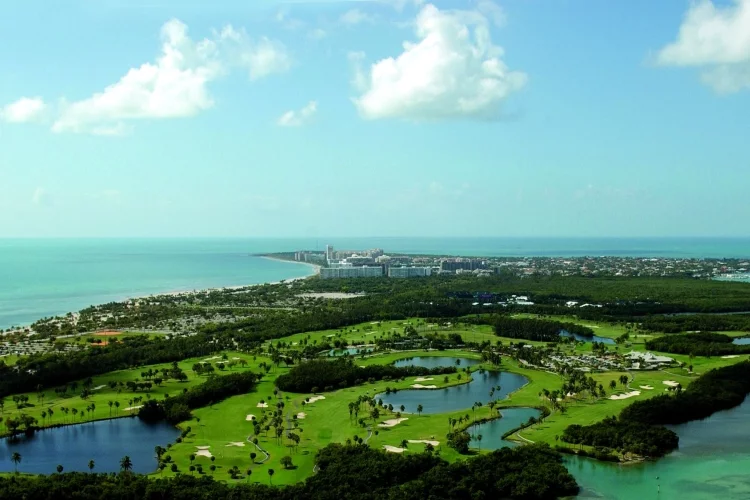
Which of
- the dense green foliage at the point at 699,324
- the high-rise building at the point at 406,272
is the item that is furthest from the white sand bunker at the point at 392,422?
the high-rise building at the point at 406,272

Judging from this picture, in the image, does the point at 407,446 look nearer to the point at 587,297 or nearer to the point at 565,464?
the point at 565,464

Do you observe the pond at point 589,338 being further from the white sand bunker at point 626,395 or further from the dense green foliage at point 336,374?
the white sand bunker at point 626,395

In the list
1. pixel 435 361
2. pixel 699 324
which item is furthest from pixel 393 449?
pixel 699 324

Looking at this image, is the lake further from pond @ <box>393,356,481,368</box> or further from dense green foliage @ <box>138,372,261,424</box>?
dense green foliage @ <box>138,372,261,424</box>

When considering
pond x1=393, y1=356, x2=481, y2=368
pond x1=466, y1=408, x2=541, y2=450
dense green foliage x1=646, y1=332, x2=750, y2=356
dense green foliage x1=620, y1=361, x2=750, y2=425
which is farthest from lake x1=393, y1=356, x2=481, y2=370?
dense green foliage x1=620, y1=361, x2=750, y2=425

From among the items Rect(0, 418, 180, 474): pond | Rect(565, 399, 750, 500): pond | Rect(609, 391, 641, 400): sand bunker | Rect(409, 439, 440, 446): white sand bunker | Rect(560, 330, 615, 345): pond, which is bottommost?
Rect(0, 418, 180, 474): pond
